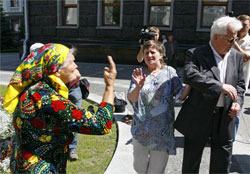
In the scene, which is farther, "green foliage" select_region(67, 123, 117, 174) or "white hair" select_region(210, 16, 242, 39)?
"green foliage" select_region(67, 123, 117, 174)

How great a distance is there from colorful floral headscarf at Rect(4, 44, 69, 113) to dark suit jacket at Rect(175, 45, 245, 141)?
4.13 ft

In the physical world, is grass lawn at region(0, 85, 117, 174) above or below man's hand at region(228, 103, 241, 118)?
below

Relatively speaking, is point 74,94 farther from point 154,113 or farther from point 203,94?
point 203,94

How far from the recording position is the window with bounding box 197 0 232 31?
12.9 meters

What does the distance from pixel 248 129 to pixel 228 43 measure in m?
Answer: 3.14

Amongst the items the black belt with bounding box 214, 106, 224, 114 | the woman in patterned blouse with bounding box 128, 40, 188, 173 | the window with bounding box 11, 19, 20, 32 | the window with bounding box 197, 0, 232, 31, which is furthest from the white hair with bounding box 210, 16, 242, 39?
the window with bounding box 11, 19, 20, 32

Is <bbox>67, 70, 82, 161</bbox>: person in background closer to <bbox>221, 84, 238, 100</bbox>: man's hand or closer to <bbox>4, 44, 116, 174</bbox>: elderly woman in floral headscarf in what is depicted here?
<bbox>4, 44, 116, 174</bbox>: elderly woman in floral headscarf

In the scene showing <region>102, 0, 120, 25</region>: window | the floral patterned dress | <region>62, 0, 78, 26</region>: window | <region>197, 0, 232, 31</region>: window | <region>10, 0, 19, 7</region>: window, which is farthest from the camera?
<region>10, 0, 19, 7</region>: window

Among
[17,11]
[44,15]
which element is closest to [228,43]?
[44,15]

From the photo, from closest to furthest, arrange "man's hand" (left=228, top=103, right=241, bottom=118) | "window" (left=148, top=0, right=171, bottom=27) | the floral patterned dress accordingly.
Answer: the floral patterned dress
"man's hand" (left=228, top=103, right=241, bottom=118)
"window" (left=148, top=0, right=171, bottom=27)

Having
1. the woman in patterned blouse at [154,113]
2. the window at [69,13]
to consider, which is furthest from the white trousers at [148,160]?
the window at [69,13]

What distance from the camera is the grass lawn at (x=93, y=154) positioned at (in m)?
3.60

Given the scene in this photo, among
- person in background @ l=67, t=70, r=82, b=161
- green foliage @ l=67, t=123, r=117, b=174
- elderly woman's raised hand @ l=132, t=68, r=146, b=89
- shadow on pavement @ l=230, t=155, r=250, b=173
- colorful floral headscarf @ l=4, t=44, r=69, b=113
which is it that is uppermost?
colorful floral headscarf @ l=4, t=44, r=69, b=113

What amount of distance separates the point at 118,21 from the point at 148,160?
43.0 feet
